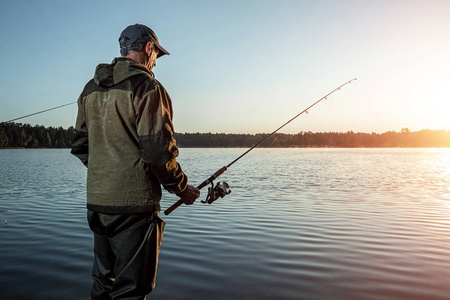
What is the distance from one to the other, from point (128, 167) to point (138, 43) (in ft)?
3.41

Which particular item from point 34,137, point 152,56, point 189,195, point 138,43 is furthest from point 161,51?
point 34,137

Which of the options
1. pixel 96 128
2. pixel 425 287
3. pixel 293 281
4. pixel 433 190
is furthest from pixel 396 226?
pixel 433 190

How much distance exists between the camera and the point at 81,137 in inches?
136

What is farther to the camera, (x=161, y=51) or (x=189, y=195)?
(x=161, y=51)

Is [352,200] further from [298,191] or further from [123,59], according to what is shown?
[123,59]

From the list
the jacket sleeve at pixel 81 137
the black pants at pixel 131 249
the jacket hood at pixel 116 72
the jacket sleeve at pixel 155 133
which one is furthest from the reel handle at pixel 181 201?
the jacket hood at pixel 116 72

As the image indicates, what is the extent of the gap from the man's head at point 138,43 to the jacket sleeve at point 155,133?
470mm

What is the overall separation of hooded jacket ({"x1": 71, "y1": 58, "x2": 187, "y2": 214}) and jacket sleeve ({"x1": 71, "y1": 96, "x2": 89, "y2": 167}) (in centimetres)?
23

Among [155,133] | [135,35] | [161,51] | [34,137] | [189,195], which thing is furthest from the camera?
[34,137]

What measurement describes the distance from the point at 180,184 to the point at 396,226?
726cm

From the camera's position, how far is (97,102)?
309cm

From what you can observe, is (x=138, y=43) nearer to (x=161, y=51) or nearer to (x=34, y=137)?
(x=161, y=51)

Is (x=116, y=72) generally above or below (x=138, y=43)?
below

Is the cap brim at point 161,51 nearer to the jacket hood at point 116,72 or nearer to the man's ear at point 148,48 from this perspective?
the man's ear at point 148,48
